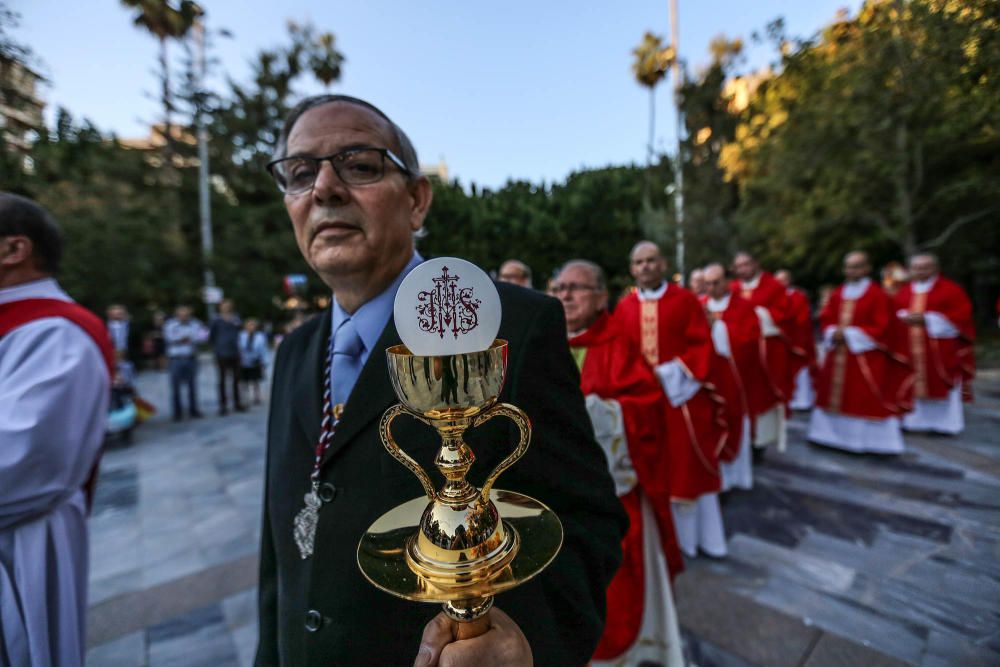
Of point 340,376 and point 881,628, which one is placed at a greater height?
point 340,376

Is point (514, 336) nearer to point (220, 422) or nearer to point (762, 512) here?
point (762, 512)

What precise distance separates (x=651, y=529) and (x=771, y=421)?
397cm

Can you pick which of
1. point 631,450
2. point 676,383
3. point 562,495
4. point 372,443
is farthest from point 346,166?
point 676,383

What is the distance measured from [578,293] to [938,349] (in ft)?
22.1

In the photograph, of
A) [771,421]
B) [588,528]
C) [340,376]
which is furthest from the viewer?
[771,421]

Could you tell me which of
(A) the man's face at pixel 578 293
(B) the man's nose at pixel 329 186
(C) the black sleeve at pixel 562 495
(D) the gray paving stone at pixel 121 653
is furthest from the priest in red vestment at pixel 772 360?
(D) the gray paving stone at pixel 121 653

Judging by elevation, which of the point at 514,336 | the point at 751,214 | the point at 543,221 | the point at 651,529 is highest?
the point at 751,214

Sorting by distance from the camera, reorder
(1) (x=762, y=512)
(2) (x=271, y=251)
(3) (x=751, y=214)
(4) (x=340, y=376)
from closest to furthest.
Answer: (4) (x=340, y=376) < (1) (x=762, y=512) < (3) (x=751, y=214) < (2) (x=271, y=251)

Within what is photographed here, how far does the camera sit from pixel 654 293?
14.0 ft

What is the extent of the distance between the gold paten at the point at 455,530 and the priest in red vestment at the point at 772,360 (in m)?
5.69

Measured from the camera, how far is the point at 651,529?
9.36ft

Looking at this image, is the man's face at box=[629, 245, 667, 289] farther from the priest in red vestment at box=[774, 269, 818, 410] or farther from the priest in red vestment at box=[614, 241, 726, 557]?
the priest in red vestment at box=[774, 269, 818, 410]

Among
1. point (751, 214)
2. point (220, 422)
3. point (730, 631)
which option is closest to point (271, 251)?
point (220, 422)

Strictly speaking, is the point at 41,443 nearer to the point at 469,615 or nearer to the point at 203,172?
the point at 469,615
